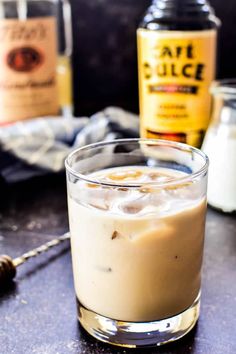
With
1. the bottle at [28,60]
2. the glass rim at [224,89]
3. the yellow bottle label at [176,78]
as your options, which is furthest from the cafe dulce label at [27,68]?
the glass rim at [224,89]

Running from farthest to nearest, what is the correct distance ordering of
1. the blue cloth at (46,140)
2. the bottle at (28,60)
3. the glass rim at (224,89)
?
the bottle at (28,60)
the blue cloth at (46,140)
the glass rim at (224,89)

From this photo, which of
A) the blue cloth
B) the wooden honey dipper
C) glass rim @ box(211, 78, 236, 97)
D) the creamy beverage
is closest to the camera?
the creamy beverage

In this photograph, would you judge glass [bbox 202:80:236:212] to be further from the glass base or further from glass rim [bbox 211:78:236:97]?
the glass base

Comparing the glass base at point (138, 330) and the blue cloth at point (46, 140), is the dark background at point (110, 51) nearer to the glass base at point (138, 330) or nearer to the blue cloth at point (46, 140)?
the blue cloth at point (46, 140)

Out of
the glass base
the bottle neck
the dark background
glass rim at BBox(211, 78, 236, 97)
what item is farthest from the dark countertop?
the dark background

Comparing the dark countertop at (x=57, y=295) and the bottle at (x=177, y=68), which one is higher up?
the bottle at (x=177, y=68)

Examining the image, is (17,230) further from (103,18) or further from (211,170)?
(103,18)
